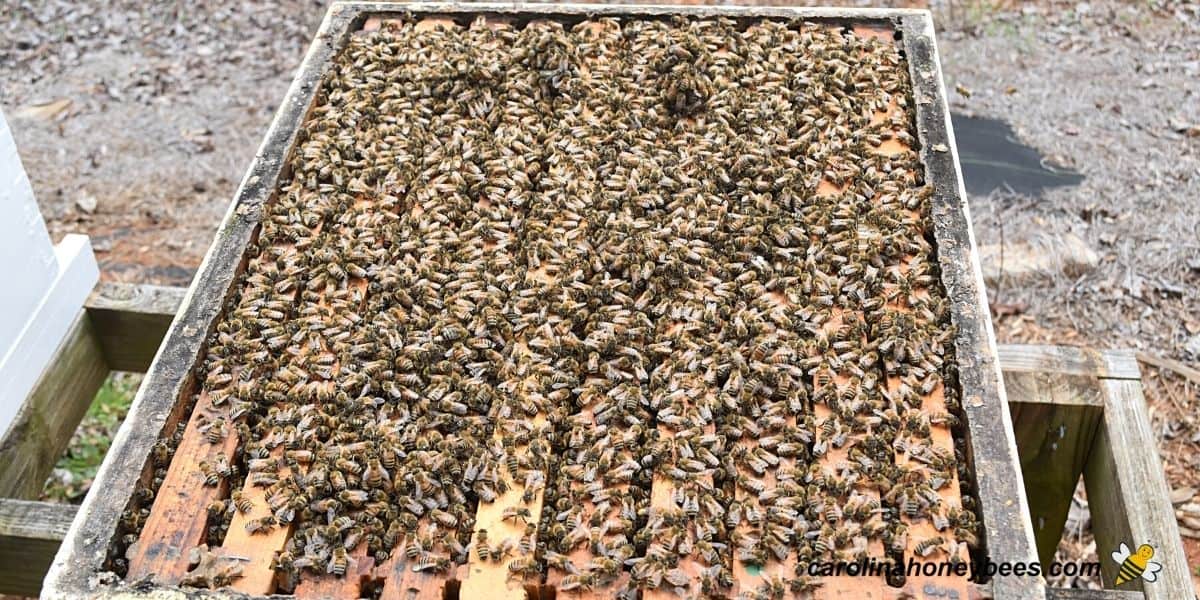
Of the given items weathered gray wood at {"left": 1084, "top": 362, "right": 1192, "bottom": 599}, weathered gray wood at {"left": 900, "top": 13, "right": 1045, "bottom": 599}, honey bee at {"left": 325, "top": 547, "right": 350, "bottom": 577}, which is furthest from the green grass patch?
weathered gray wood at {"left": 1084, "top": 362, "right": 1192, "bottom": 599}

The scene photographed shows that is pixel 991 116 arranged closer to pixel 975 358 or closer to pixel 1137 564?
pixel 1137 564

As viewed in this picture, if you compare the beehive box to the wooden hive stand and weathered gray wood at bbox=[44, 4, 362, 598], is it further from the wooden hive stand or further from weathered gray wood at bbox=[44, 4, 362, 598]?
the wooden hive stand

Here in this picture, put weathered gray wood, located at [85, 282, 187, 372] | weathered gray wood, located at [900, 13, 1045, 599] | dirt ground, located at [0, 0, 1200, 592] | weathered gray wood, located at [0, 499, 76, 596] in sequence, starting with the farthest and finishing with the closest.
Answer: dirt ground, located at [0, 0, 1200, 592], weathered gray wood, located at [85, 282, 187, 372], weathered gray wood, located at [0, 499, 76, 596], weathered gray wood, located at [900, 13, 1045, 599]

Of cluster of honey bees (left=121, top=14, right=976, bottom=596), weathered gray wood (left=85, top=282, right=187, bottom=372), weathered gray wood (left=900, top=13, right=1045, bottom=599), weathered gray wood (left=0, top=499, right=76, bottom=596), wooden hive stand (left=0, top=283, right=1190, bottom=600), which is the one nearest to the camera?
weathered gray wood (left=900, top=13, right=1045, bottom=599)


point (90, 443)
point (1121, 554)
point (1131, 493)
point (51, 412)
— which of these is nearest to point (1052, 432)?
point (1131, 493)

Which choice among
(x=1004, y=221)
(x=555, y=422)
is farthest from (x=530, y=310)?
(x=1004, y=221)

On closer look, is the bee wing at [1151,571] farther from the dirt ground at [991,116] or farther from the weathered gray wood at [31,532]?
the weathered gray wood at [31,532]
